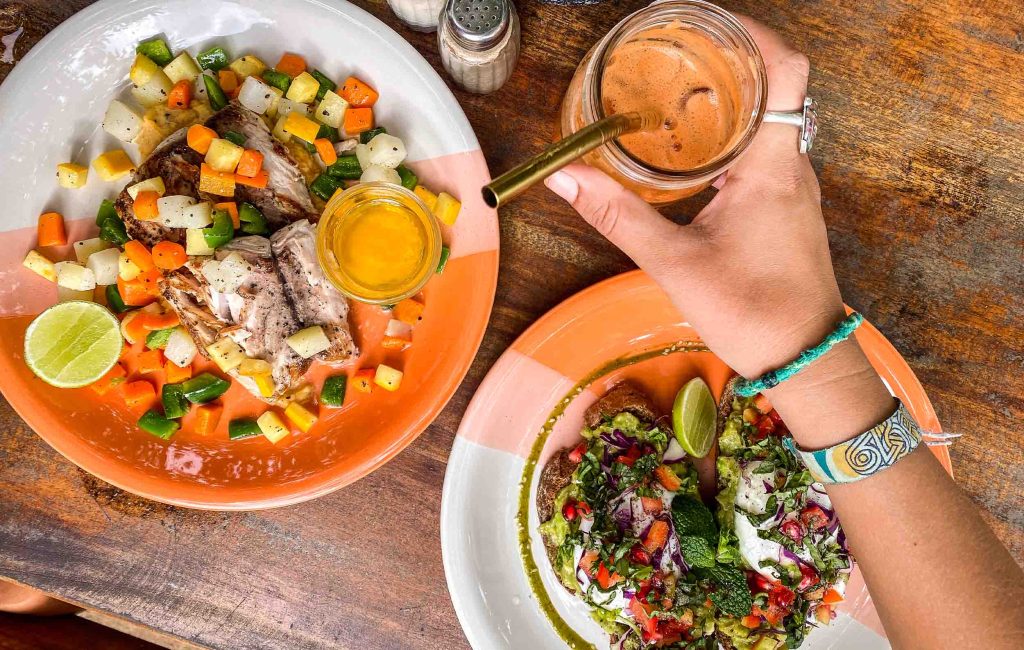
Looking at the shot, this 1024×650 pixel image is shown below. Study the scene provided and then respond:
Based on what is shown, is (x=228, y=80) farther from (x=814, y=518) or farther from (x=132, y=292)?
(x=814, y=518)

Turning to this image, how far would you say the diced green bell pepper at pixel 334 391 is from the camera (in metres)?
2.42

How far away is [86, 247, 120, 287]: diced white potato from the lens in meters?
2.30

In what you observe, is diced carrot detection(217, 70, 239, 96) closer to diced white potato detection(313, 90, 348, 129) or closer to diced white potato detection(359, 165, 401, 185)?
diced white potato detection(313, 90, 348, 129)

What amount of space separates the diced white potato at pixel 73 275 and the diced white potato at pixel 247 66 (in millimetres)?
904

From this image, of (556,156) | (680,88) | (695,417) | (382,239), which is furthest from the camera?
(695,417)

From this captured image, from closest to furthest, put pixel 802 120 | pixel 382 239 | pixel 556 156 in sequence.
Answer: pixel 556 156 < pixel 802 120 < pixel 382 239

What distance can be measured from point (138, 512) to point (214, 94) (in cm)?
170

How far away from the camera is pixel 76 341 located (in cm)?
231

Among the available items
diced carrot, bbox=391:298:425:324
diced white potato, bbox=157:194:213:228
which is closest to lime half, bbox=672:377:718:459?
diced carrot, bbox=391:298:425:324

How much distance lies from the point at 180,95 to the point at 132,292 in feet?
2.41

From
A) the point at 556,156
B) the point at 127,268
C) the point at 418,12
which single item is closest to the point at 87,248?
the point at 127,268

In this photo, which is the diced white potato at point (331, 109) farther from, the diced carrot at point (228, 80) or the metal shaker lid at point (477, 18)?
the metal shaker lid at point (477, 18)

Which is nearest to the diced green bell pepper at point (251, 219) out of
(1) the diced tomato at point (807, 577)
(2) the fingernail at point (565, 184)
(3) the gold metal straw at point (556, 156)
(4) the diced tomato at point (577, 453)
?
(2) the fingernail at point (565, 184)

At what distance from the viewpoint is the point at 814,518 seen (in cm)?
247
